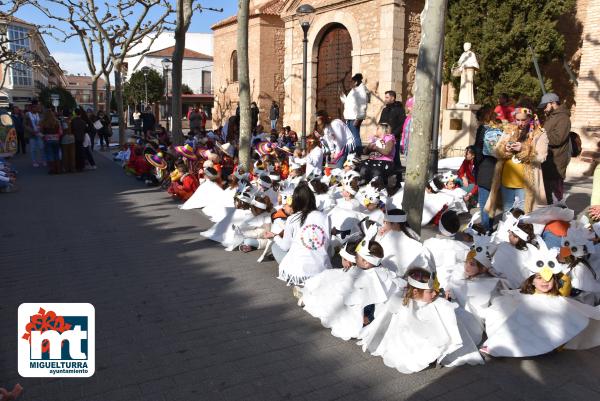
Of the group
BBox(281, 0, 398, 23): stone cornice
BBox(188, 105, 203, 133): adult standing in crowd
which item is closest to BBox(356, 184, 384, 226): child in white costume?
BBox(188, 105, 203, 133): adult standing in crowd

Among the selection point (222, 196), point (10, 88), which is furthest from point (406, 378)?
point (10, 88)

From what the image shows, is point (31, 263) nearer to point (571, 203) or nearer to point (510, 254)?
point (510, 254)

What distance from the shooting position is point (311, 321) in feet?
14.8

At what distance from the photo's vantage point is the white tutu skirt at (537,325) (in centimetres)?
377

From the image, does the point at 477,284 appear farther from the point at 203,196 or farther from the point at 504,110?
the point at 203,196

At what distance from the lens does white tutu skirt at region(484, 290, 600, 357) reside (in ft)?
12.4

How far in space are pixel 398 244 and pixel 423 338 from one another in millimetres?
1351

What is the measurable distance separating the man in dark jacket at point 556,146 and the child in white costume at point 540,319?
9.31 ft

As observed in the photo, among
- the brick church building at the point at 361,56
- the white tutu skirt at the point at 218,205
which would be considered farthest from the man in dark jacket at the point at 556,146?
the brick church building at the point at 361,56

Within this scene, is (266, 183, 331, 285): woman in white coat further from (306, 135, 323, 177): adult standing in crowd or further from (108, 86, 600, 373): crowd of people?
(306, 135, 323, 177): adult standing in crowd

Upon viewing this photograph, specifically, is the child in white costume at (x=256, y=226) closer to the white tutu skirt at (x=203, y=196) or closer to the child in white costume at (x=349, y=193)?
the child in white costume at (x=349, y=193)

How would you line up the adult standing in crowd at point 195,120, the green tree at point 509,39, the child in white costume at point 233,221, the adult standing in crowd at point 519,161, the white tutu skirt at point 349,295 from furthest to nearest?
the adult standing in crowd at point 195,120, the green tree at point 509,39, the child in white costume at point 233,221, the adult standing in crowd at point 519,161, the white tutu skirt at point 349,295

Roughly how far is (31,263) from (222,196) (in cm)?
353

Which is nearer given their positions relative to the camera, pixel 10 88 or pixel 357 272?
pixel 357 272
